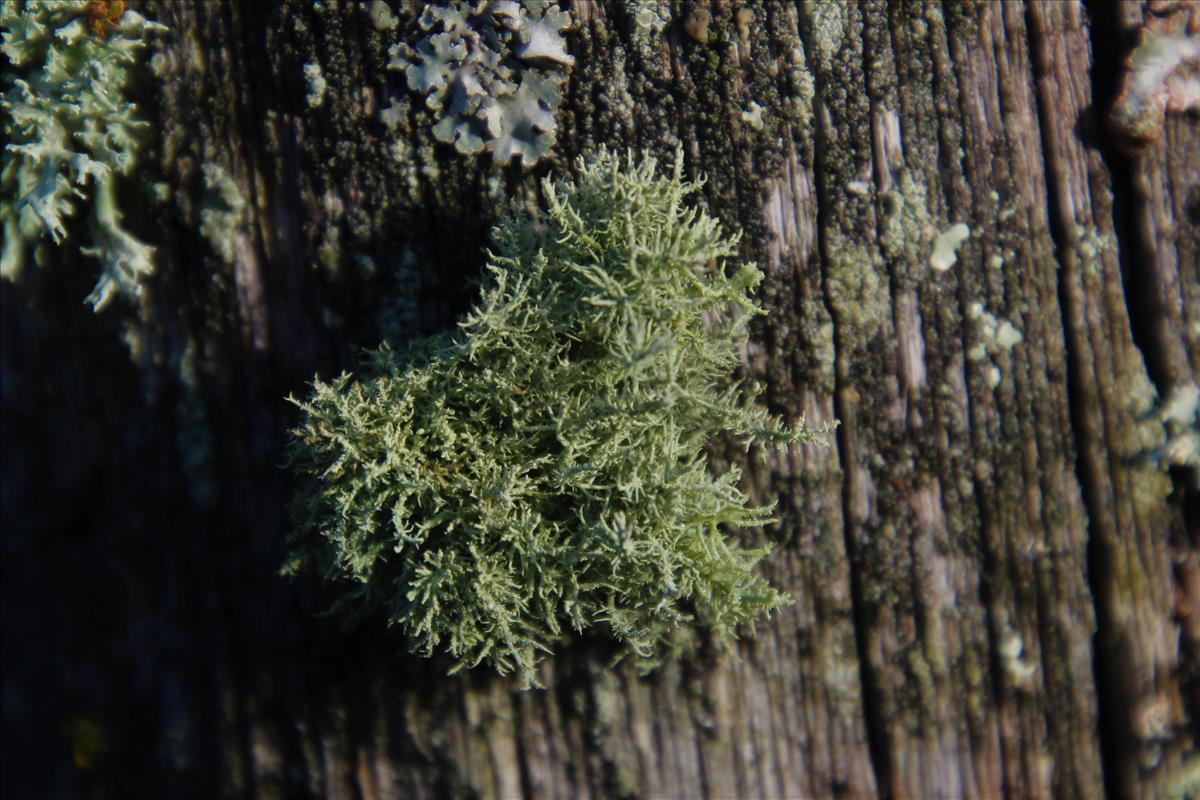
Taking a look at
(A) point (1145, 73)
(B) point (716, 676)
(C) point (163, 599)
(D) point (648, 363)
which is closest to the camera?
(D) point (648, 363)

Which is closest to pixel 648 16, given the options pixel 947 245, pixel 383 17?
pixel 383 17

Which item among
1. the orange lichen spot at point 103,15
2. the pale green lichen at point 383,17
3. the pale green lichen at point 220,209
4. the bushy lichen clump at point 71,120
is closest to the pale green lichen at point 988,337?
the pale green lichen at point 383,17

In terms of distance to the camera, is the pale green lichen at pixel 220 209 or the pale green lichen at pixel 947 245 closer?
the pale green lichen at pixel 947 245

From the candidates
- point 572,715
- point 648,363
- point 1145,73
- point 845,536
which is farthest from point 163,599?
point 1145,73

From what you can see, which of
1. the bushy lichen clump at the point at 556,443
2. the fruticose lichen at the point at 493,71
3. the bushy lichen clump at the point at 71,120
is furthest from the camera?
the bushy lichen clump at the point at 71,120

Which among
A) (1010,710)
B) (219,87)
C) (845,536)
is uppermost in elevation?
(219,87)

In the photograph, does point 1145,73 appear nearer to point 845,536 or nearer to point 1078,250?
point 1078,250

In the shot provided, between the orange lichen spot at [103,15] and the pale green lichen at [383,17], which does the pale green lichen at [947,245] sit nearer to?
the pale green lichen at [383,17]
